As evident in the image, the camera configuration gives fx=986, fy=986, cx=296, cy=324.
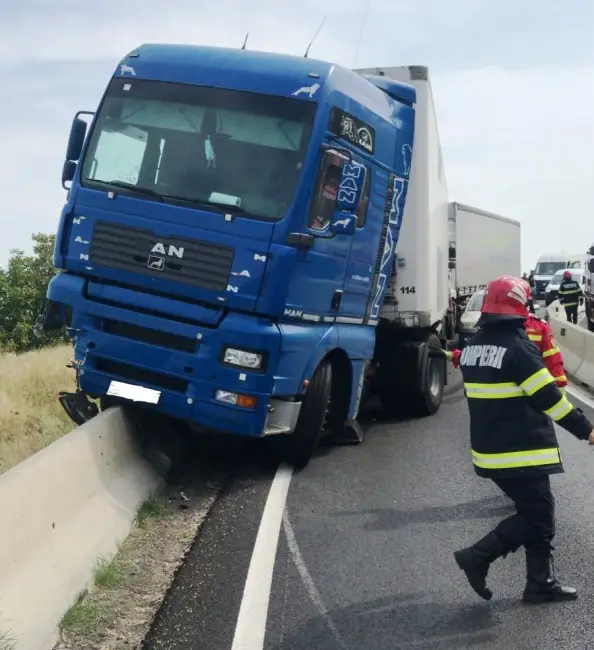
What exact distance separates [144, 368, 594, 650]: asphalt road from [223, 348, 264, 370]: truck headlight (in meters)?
1.00

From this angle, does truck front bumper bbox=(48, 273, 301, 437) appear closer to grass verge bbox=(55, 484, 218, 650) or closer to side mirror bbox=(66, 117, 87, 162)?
grass verge bbox=(55, 484, 218, 650)

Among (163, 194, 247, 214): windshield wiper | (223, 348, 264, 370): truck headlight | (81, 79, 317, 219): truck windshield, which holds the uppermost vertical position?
(81, 79, 317, 219): truck windshield

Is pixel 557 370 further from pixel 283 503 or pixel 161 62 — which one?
pixel 161 62

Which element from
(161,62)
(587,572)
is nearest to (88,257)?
(161,62)

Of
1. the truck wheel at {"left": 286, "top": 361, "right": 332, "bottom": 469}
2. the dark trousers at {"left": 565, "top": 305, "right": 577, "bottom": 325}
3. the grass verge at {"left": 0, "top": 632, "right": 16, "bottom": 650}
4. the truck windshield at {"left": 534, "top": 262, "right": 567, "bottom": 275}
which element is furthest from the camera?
the truck windshield at {"left": 534, "top": 262, "right": 567, "bottom": 275}

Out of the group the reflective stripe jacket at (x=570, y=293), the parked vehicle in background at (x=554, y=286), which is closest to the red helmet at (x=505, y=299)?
the reflective stripe jacket at (x=570, y=293)

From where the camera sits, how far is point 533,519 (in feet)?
17.0

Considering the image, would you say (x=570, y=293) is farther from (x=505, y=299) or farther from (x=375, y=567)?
(x=505, y=299)

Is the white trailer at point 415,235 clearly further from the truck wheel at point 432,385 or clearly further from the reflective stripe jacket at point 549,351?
the reflective stripe jacket at point 549,351

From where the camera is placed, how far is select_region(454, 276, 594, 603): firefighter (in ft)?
16.8

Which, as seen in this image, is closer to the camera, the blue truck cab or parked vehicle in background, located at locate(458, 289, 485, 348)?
the blue truck cab

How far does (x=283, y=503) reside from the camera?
7320 millimetres

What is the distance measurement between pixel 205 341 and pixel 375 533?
6.62ft

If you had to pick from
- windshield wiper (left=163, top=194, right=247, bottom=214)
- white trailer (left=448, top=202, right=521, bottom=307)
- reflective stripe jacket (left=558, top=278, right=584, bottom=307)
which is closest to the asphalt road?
windshield wiper (left=163, top=194, right=247, bottom=214)
